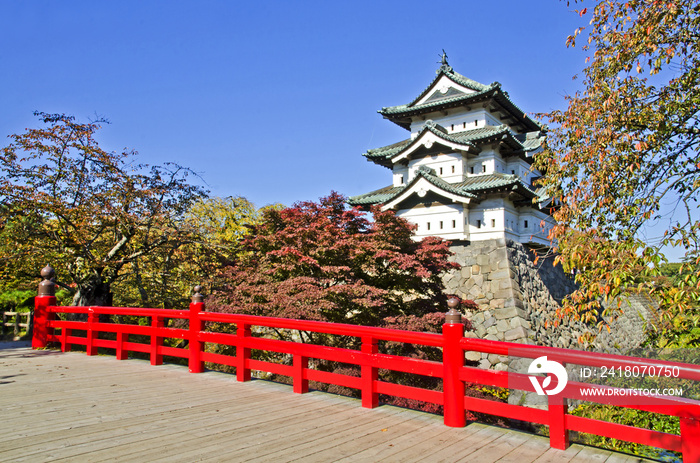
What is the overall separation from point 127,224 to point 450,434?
430 inches

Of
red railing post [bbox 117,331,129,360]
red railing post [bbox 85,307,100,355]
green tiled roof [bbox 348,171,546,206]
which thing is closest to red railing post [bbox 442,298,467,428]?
red railing post [bbox 117,331,129,360]

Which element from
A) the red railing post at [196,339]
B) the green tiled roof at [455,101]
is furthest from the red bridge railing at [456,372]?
the green tiled roof at [455,101]

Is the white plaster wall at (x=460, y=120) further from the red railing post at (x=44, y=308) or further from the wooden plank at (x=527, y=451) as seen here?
the wooden plank at (x=527, y=451)

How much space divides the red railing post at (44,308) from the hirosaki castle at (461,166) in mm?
13185

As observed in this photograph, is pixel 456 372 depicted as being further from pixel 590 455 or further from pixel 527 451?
pixel 590 455

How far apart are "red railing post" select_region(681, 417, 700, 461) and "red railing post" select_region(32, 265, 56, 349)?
10.4 metres

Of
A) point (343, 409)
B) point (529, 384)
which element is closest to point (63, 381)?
point (343, 409)

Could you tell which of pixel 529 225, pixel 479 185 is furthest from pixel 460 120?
pixel 529 225

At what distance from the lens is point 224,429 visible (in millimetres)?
4223

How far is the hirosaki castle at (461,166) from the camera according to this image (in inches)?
782

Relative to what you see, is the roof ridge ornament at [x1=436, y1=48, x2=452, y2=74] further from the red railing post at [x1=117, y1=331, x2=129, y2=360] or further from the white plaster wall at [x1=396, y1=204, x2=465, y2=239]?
the red railing post at [x1=117, y1=331, x2=129, y2=360]

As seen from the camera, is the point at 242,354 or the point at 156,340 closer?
the point at 242,354

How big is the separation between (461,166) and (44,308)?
17.0 m

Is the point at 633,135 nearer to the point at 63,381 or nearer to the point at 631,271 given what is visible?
the point at 631,271
